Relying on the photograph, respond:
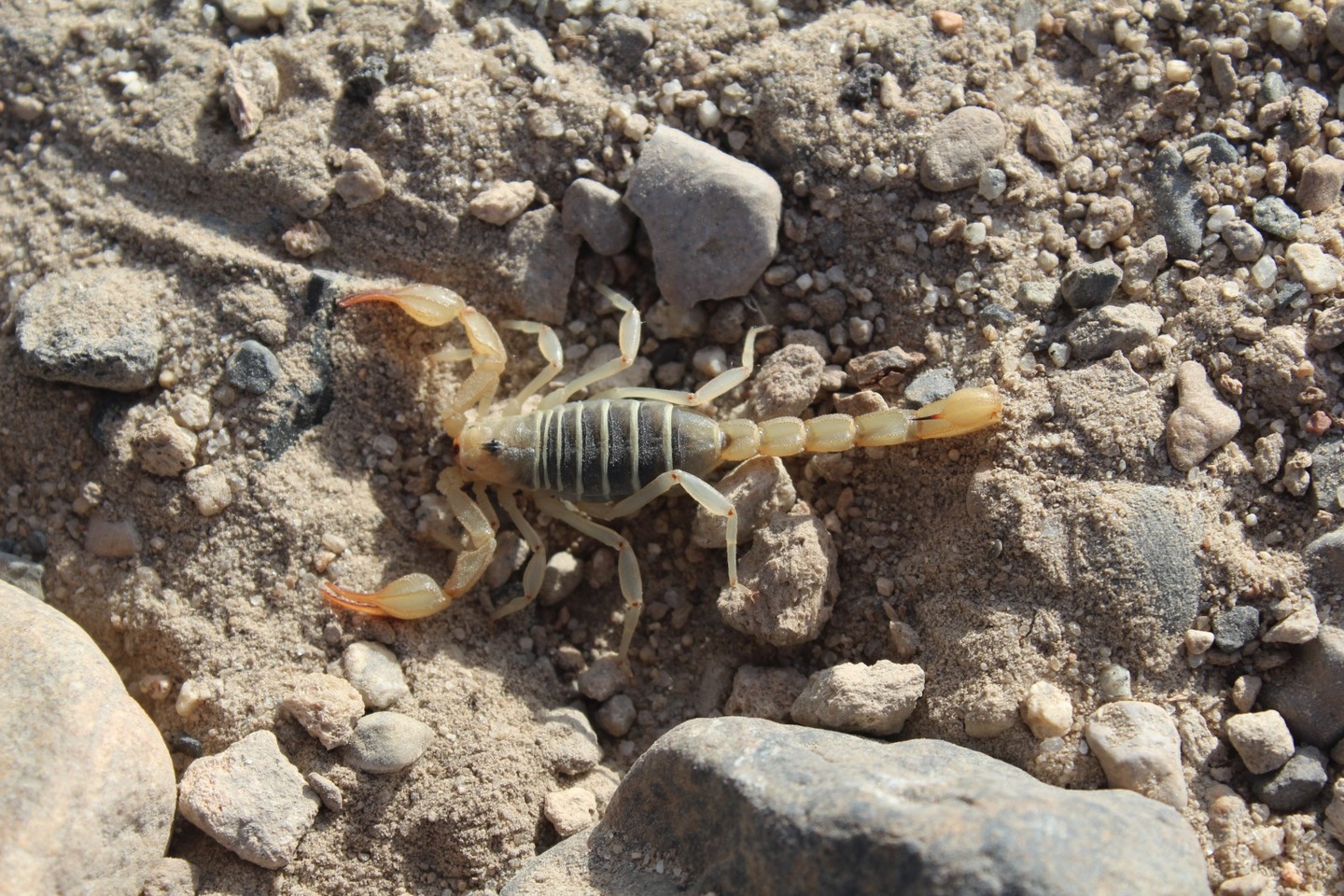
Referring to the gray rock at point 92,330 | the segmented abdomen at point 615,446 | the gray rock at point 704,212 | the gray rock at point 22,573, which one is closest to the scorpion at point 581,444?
the segmented abdomen at point 615,446

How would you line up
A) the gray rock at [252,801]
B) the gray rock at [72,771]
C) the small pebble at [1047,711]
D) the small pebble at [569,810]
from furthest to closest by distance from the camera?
the small pebble at [569,810] < the gray rock at [252,801] < the small pebble at [1047,711] < the gray rock at [72,771]

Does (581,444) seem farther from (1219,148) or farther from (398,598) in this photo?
(1219,148)

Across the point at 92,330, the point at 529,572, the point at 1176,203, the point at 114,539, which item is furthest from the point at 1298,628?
the point at 92,330

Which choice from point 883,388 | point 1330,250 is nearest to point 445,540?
point 883,388

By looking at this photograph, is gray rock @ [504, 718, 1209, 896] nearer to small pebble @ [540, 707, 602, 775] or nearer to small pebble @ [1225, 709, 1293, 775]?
small pebble @ [540, 707, 602, 775]

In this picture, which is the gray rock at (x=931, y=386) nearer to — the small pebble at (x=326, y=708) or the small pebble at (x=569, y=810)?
the small pebble at (x=569, y=810)
